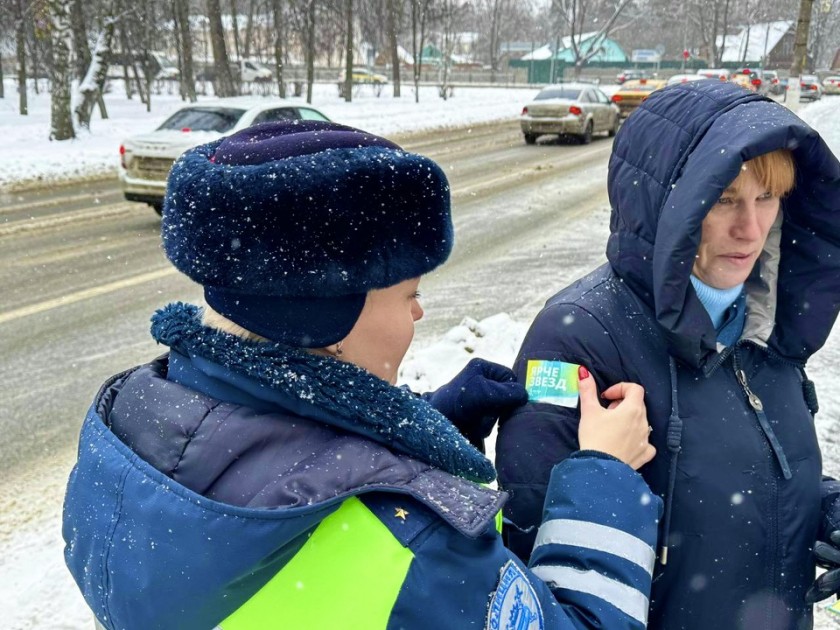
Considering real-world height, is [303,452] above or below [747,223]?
below

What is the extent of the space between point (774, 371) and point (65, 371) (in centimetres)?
493

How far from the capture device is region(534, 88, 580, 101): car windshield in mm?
20337

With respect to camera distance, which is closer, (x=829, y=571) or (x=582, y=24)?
(x=829, y=571)

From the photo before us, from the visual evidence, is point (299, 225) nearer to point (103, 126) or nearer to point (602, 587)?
point (602, 587)

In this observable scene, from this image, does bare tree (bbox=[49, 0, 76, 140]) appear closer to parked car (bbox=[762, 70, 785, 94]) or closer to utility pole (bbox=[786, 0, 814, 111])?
utility pole (bbox=[786, 0, 814, 111])

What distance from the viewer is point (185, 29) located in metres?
25.3

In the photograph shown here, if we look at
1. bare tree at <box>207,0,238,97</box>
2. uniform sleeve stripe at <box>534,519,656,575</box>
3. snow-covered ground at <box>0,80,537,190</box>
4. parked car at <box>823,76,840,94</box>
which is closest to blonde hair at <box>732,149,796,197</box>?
uniform sleeve stripe at <box>534,519,656,575</box>

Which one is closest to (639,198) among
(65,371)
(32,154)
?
(65,371)

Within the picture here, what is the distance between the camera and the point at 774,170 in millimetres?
1774

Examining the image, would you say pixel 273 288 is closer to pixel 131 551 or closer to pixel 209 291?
pixel 209 291

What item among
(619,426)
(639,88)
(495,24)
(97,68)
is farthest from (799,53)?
(495,24)

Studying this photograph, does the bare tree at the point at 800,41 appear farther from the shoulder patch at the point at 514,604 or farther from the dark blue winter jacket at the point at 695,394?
the shoulder patch at the point at 514,604

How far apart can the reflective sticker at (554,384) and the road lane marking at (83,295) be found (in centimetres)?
601

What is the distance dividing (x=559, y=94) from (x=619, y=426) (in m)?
20.5
